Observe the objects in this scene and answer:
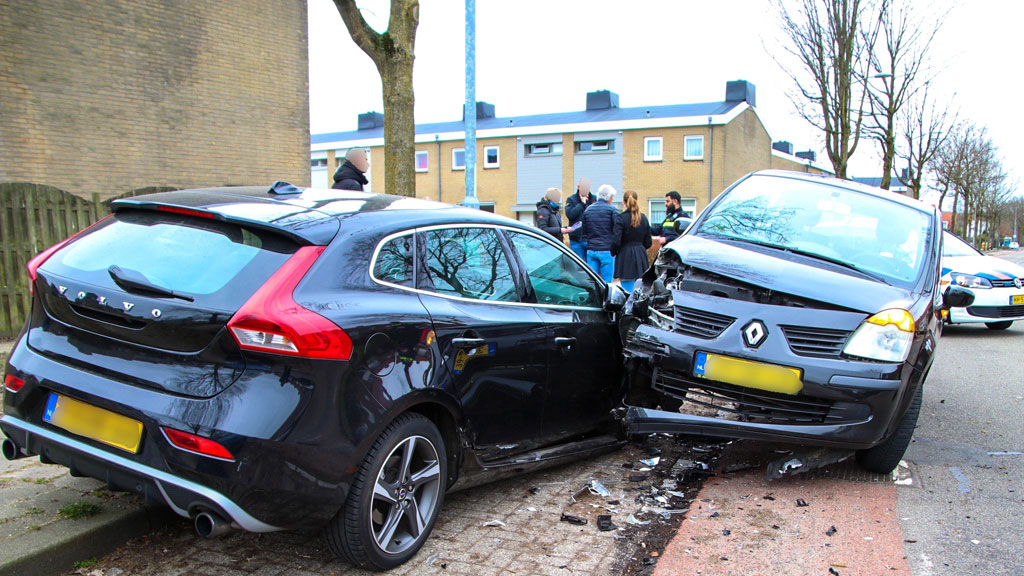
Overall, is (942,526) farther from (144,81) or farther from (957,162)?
(957,162)

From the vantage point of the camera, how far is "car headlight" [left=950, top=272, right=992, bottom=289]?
1066 cm

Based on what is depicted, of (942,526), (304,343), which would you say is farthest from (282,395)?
(942,526)

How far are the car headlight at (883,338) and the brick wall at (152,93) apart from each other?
11829 millimetres

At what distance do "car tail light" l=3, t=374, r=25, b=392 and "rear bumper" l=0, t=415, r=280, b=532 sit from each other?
189 mm

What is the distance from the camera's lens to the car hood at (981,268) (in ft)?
35.1

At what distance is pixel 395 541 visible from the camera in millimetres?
3357

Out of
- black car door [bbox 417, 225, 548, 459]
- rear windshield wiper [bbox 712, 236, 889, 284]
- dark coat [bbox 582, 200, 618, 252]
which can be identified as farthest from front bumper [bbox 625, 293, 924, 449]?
dark coat [bbox 582, 200, 618, 252]

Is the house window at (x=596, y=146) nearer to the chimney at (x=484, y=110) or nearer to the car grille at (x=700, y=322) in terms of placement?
the chimney at (x=484, y=110)

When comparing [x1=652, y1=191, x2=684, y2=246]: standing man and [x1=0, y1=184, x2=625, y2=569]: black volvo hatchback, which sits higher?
[x1=652, y1=191, x2=684, y2=246]: standing man

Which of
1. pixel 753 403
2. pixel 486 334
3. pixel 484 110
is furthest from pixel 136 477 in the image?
pixel 484 110

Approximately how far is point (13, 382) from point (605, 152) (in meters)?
39.0

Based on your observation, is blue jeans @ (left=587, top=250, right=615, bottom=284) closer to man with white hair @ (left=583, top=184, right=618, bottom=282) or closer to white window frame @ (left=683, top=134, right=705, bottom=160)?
man with white hair @ (left=583, top=184, right=618, bottom=282)

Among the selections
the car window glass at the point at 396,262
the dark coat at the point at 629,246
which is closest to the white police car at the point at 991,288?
the dark coat at the point at 629,246

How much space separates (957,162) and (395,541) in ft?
144
